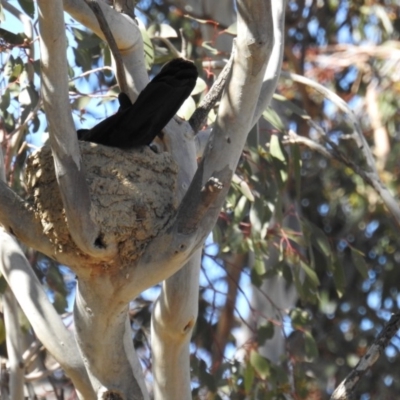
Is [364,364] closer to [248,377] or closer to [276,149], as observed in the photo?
[248,377]

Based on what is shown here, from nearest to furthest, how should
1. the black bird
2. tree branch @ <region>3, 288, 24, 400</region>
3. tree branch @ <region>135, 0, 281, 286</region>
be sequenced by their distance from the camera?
1. tree branch @ <region>135, 0, 281, 286</region>
2. the black bird
3. tree branch @ <region>3, 288, 24, 400</region>

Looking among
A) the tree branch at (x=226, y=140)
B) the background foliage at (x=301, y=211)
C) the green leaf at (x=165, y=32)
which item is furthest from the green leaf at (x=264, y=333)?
the tree branch at (x=226, y=140)

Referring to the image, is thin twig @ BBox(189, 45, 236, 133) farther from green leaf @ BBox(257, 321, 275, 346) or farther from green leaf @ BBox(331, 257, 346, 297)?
green leaf @ BBox(331, 257, 346, 297)

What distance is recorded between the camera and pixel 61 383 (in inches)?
255

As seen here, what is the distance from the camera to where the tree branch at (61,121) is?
2.67m

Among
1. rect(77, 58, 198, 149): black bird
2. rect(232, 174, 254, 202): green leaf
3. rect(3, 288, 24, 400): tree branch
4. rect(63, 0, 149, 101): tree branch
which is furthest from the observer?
rect(232, 174, 254, 202): green leaf

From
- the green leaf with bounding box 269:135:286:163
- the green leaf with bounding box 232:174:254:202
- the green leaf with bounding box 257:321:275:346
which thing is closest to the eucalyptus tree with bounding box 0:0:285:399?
the green leaf with bounding box 232:174:254:202

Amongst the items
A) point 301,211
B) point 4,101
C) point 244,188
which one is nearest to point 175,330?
point 244,188

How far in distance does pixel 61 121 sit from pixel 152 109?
21.4 inches

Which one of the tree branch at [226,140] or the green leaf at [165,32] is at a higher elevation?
the green leaf at [165,32]

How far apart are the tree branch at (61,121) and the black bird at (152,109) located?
0.49 metres

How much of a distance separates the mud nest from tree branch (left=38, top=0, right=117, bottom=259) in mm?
94

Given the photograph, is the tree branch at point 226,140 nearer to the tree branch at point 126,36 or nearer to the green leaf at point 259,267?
the tree branch at point 126,36

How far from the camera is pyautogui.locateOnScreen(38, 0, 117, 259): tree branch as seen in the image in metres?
2.67
